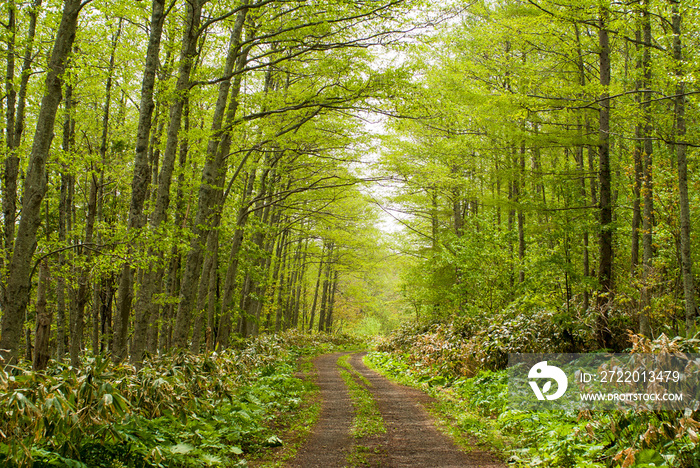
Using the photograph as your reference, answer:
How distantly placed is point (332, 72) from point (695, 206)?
807cm

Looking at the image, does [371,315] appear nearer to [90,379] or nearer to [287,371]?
[287,371]

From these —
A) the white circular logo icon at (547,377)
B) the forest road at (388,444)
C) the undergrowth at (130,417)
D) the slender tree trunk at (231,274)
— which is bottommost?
the forest road at (388,444)

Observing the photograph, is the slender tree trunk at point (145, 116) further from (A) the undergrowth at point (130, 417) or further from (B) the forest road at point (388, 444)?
(B) the forest road at point (388, 444)

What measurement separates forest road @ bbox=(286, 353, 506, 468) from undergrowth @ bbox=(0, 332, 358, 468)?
687 mm

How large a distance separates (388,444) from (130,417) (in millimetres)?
3079

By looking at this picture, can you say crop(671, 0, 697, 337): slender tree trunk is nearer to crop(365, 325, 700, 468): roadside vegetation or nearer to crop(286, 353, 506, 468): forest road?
crop(365, 325, 700, 468): roadside vegetation

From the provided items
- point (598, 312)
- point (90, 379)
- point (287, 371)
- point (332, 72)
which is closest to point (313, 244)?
point (287, 371)

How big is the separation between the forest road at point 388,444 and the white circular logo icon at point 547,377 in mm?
1712

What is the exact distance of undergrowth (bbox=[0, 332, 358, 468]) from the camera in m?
3.35

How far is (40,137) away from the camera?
5426 mm

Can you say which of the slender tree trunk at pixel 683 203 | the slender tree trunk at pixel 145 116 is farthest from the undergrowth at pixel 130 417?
the slender tree trunk at pixel 683 203

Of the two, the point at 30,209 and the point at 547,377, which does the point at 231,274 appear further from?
the point at 547,377

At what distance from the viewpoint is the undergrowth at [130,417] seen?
11.0 ft

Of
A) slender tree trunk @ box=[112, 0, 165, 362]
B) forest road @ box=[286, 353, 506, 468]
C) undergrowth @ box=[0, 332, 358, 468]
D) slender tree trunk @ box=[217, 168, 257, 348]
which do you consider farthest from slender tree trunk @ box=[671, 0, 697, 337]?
slender tree trunk @ box=[217, 168, 257, 348]
